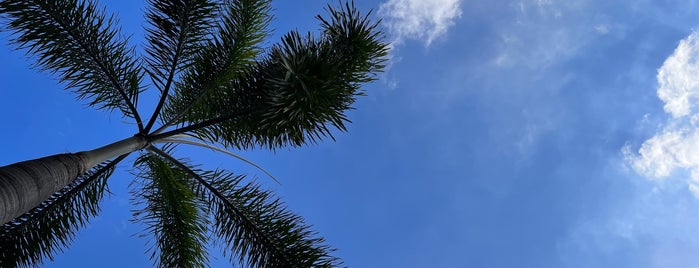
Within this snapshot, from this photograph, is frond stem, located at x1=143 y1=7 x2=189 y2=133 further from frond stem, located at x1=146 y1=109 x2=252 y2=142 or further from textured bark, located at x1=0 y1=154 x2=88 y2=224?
textured bark, located at x1=0 y1=154 x2=88 y2=224

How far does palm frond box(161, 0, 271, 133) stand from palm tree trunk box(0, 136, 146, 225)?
1936 mm

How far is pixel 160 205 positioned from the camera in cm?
859

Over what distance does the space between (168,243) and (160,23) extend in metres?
3.54

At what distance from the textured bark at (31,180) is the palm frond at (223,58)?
2.49m

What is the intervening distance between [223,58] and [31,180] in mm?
3926

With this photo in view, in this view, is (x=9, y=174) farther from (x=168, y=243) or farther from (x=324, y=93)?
(x=168, y=243)

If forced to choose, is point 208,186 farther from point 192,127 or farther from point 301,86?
point 301,86

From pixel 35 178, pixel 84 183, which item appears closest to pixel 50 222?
pixel 84 183

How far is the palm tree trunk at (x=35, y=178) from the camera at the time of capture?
4719 millimetres

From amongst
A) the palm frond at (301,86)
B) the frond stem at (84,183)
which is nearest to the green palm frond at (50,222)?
the frond stem at (84,183)

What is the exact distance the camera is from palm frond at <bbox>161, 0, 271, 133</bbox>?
8.39m

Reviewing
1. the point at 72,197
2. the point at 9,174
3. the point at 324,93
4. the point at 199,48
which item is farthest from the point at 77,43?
the point at 324,93

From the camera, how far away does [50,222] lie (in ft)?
25.4

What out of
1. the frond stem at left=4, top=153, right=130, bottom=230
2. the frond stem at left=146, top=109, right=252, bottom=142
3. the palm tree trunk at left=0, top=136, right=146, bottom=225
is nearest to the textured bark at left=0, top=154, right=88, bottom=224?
the palm tree trunk at left=0, top=136, right=146, bottom=225
